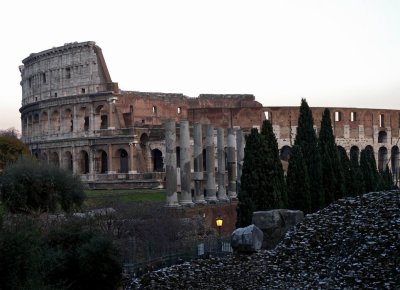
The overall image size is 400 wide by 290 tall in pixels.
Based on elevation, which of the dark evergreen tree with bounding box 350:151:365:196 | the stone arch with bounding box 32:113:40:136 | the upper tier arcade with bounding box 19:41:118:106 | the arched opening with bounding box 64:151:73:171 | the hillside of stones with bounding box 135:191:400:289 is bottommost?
the hillside of stones with bounding box 135:191:400:289

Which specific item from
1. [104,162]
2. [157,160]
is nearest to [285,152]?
[157,160]

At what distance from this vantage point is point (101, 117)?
53875 millimetres

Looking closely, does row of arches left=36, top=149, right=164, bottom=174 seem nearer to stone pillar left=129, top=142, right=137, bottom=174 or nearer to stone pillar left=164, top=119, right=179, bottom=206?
stone pillar left=129, top=142, right=137, bottom=174

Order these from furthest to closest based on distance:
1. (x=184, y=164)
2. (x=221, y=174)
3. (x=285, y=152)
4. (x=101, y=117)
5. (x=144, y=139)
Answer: (x=285, y=152)
(x=101, y=117)
(x=144, y=139)
(x=221, y=174)
(x=184, y=164)

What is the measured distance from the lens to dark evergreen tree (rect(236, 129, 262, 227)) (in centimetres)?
2208

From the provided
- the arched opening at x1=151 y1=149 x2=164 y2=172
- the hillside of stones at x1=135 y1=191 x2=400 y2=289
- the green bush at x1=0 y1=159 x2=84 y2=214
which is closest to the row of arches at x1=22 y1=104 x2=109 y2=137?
the arched opening at x1=151 y1=149 x2=164 y2=172

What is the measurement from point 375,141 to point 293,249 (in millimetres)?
45362

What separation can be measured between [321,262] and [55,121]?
4263cm

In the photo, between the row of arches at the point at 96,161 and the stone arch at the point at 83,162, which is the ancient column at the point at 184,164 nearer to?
the row of arches at the point at 96,161

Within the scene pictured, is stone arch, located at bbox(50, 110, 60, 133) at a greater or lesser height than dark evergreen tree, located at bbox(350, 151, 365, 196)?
greater

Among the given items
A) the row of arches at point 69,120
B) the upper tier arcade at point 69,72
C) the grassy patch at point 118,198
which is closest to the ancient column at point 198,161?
the grassy patch at point 118,198

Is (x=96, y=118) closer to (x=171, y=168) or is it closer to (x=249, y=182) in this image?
(x=171, y=168)

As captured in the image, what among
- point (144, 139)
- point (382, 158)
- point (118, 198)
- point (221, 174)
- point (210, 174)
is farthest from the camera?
point (382, 158)

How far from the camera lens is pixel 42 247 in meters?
12.6
